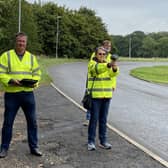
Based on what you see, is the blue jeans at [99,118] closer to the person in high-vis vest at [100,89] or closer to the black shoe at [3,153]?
the person in high-vis vest at [100,89]

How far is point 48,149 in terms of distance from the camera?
6.79 metres

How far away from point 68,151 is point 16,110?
3.53 ft

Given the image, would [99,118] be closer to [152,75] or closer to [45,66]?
[152,75]

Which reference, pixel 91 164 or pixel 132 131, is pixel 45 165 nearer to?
pixel 91 164

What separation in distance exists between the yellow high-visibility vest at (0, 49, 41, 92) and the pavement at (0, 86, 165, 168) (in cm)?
111

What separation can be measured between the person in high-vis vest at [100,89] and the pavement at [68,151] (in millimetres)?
244

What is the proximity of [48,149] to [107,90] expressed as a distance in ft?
4.54

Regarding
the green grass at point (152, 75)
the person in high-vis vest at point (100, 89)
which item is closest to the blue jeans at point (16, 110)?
the person in high-vis vest at point (100, 89)

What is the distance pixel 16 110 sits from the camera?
6.45 m

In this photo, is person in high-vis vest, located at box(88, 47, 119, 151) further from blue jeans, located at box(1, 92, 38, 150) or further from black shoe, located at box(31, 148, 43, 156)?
blue jeans, located at box(1, 92, 38, 150)

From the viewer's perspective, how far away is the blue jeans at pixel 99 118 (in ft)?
22.8

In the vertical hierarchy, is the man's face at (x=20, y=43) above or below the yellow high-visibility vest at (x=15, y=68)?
above

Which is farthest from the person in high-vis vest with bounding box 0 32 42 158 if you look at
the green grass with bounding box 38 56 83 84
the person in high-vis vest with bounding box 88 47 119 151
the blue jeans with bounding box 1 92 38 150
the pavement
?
the green grass with bounding box 38 56 83 84

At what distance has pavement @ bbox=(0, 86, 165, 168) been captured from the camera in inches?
234
